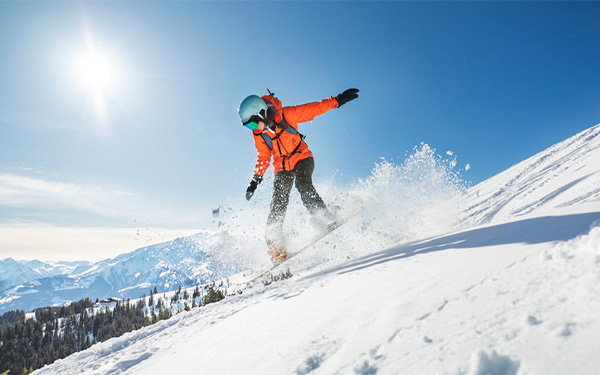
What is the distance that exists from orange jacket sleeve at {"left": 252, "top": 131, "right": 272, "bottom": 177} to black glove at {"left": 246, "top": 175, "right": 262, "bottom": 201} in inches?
4.0

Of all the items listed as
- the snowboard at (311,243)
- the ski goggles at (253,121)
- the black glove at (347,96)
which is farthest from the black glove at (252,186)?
the black glove at (347,96)

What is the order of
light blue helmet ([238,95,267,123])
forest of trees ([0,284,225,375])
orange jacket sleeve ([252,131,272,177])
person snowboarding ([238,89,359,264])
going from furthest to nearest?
forest of trees ([0,284,225,375]), orange jacket sleeve ([252,131,272,177]), person snowboarding ([238,89,359,264]), light blue helmet ([238,95,267,123])

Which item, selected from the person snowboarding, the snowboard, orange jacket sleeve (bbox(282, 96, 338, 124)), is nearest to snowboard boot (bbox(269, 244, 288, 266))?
the person snowboarding

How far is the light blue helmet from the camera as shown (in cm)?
555

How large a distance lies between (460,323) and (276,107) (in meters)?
5.29

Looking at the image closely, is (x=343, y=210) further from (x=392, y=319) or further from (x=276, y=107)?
(x=392, y=319)

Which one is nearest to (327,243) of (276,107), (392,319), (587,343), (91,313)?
(276,107)

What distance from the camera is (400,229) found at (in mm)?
7941

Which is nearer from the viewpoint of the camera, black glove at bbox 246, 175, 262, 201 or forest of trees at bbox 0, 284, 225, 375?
black glove at bbox 246, 175, 262, 201

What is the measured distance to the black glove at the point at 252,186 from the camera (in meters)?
6.39

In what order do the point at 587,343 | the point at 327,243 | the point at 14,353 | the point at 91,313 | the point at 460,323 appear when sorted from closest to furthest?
the point at 587,343 < the point at 460,323 < the point at 327,243 < the point at 14,353 < the point at 91,313

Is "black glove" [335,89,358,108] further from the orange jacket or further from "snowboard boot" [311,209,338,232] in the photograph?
"snowboard boot" [311,209,338,232]

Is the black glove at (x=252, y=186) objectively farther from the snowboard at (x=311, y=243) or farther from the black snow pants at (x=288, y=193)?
the snowboard at (x=311, y=243)

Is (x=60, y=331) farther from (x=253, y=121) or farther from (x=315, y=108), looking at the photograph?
(x=315, y=108)
